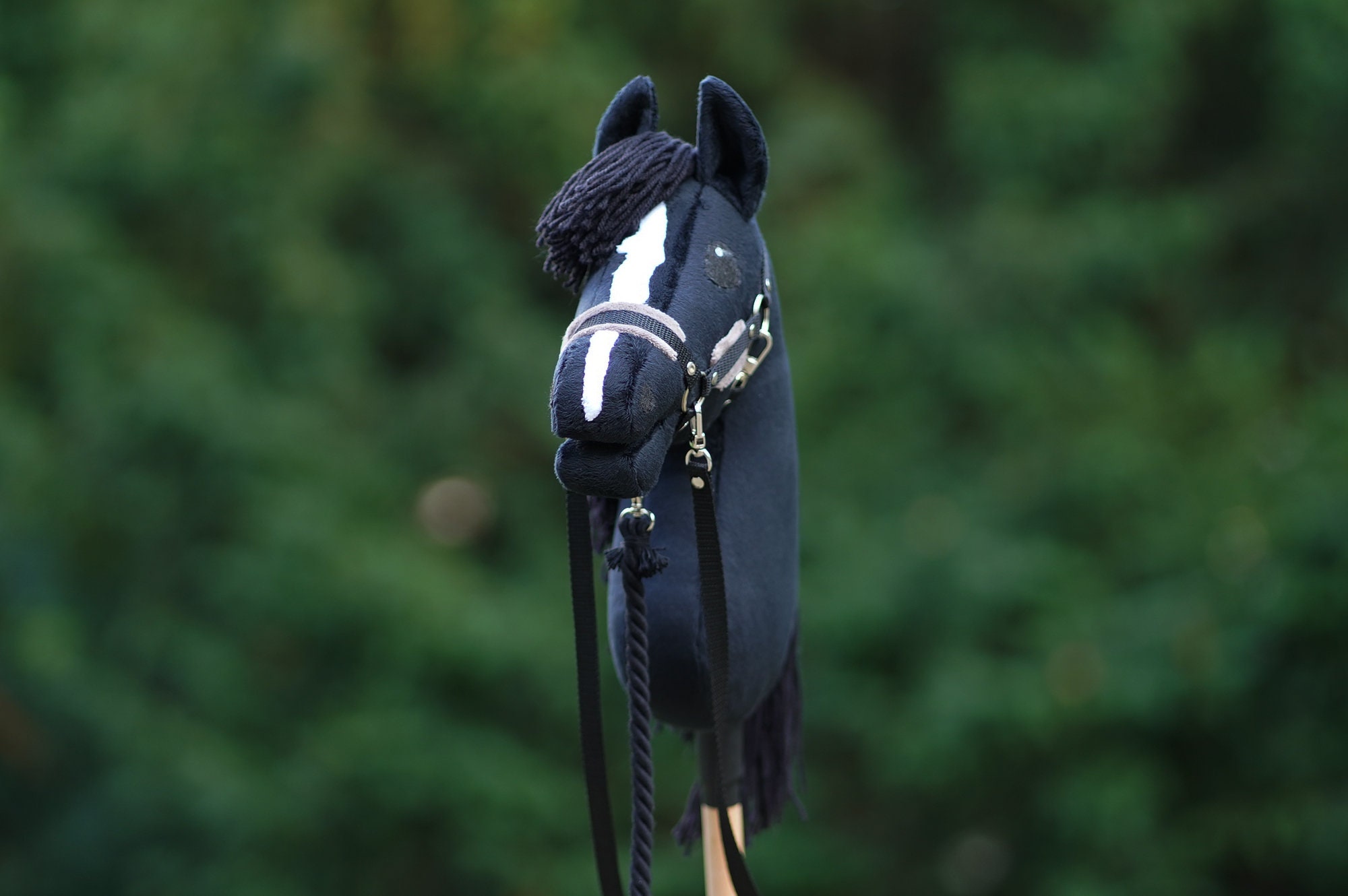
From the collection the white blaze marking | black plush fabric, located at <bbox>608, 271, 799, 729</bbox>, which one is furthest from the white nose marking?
black plush fabric, located at <bbox>608, 271, 799, 729</bbox>

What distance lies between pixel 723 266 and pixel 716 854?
554mm

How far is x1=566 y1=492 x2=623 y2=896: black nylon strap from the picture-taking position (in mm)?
A: 1098

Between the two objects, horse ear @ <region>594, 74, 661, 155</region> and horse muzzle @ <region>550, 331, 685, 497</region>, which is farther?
horse ear @ <region>594, 74, 661, 155</region>

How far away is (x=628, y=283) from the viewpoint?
99 centimetres

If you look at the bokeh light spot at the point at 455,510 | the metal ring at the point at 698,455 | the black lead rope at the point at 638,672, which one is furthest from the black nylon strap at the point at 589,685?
the bokeh light spot at the point at 455,510

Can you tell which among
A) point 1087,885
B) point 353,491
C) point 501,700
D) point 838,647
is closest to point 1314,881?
point 1087,885

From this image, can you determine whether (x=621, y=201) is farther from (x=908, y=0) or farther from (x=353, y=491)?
(x=908, y=0)

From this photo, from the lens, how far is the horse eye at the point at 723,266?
1.04 m

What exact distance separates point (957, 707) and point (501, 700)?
1.27 metres

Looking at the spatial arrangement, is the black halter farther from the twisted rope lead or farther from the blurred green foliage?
the blurred green foliage

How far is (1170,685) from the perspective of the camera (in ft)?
9.69

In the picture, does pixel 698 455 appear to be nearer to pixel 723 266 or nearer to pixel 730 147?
pixel 723 266

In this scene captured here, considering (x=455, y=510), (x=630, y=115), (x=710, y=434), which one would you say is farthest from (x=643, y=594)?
(x=455, y=510)

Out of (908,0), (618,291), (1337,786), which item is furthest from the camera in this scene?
(908,0)
